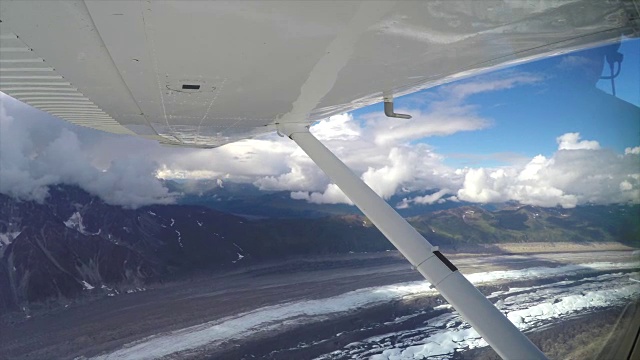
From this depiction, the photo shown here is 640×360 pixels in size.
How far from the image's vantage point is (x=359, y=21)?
5.82 feet

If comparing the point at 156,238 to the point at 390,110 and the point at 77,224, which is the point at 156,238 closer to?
the point at 77,224

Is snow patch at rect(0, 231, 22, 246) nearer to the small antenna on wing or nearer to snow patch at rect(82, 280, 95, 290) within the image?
snow patch at rect(82, 280, 95, 290)

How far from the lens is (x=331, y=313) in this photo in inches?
2749

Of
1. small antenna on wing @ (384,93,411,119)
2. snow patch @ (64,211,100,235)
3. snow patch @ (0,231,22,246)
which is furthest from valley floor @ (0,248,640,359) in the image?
small antenna on wing @ (384,93,411,119)

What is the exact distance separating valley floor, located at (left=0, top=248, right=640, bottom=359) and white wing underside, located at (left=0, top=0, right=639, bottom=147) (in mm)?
54697

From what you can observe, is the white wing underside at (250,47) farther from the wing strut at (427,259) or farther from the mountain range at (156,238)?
the mountain range at (156,238)

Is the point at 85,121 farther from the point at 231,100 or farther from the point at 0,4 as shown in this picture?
the point at 0,4

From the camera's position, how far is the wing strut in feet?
8.02

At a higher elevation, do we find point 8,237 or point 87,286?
point 8,237

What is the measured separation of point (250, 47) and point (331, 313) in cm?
7299

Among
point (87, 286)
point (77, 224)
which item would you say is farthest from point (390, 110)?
point (77, 224)

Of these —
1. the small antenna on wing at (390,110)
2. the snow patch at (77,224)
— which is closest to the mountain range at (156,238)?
the snow patch at (77,224)

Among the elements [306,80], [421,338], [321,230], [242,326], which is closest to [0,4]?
[306,80]

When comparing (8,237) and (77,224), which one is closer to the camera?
(8,237)
